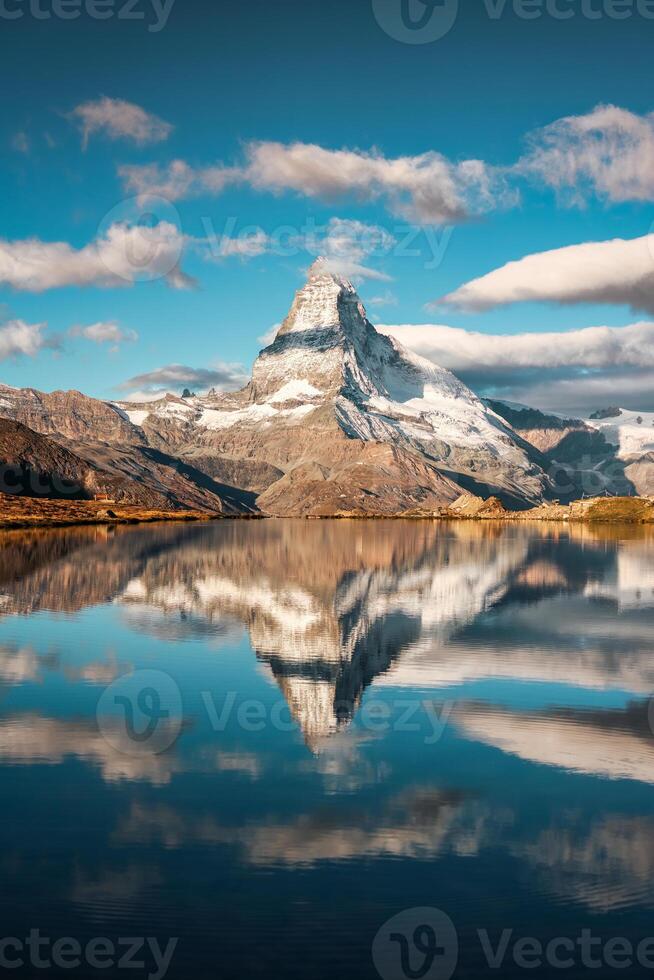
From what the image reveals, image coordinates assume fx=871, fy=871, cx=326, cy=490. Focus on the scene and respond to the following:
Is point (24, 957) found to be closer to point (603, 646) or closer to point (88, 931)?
point (88, 931)

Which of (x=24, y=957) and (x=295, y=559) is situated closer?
(x=24, y=957)

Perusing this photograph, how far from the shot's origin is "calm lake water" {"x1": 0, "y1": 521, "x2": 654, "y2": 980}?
19.9 meters

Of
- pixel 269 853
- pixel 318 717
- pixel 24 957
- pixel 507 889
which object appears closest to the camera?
pixel 24 957

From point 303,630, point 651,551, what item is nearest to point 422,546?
point 651,551

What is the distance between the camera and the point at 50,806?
27234 mm

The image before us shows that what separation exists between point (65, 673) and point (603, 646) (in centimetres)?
3608

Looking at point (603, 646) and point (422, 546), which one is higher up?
point (422, 546)

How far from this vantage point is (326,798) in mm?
28438

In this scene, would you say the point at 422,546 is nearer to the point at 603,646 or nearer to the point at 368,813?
the point at 603,646

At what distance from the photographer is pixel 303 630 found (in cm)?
6412

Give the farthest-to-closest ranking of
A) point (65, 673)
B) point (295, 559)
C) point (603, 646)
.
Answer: point (295, 559) < point (603, 646) < point (65, 673)

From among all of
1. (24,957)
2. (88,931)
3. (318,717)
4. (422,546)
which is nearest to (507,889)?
(88,931)

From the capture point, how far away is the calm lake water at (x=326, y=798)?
19.9 meters

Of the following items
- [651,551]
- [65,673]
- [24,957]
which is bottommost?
[24,957]
